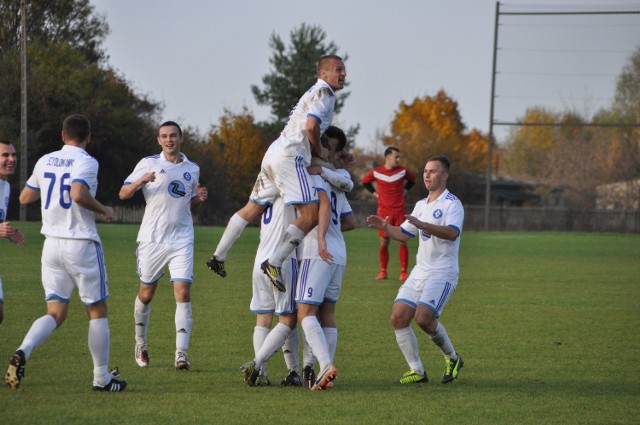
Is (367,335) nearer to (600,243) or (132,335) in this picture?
(132,335)

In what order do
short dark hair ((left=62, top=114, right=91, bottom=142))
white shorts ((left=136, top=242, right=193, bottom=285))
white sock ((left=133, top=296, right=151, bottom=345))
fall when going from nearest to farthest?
1. short dark hair ((left=62, top=114, right=91, bottom=142))
2. white sock ((left=133, top=296, right=151, bottom=345))
3. white shorts ((left=136, top=242, right=193, bottom=285))

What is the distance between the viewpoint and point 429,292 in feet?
28.6

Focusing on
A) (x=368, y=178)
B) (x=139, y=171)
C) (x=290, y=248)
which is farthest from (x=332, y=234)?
(x=368, y=178)

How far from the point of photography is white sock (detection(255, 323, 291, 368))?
27.0ft

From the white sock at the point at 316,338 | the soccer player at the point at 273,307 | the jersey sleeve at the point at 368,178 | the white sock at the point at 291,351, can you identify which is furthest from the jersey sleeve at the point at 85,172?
→ the jersey sleeve at the point at 368,178

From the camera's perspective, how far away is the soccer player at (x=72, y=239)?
772 centimetres

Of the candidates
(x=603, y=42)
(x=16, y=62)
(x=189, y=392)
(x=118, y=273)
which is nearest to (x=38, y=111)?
(x=16, y=62)

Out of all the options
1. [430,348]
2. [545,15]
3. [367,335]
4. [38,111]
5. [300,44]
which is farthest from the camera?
[300,44]

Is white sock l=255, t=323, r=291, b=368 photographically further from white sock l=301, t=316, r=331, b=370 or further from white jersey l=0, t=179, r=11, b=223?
white jersey l=0, t=179, r=11, b=223

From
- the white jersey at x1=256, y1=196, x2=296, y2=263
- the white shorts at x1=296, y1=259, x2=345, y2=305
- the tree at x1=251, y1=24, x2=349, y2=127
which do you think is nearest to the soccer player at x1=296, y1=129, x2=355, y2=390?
the white shorts at x1=296, y1=259, x2=345, y2=305

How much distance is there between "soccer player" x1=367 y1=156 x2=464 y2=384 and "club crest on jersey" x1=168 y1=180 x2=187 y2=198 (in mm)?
2092

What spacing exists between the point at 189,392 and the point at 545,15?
38.1 m

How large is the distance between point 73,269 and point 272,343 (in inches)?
68.4

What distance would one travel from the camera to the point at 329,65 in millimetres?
8672
